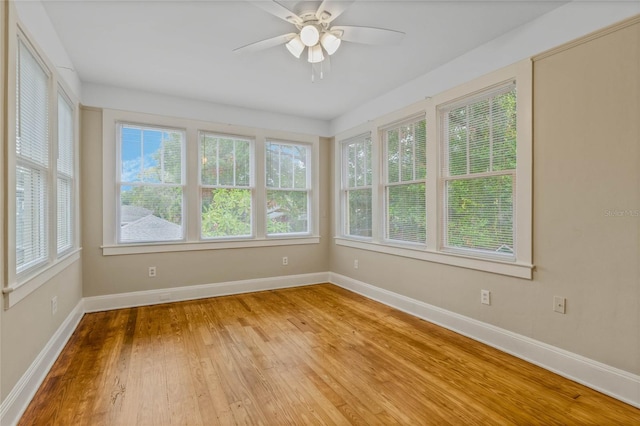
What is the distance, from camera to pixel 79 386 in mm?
2135

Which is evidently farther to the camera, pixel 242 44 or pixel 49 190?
pixel 242 44

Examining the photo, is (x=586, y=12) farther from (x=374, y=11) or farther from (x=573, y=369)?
(x=573, y=369)

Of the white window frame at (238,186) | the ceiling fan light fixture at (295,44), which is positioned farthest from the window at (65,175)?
the ceiling fan light fixture at (295,44)

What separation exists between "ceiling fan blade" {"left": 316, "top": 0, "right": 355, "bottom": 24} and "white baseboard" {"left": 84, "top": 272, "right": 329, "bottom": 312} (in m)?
3.58

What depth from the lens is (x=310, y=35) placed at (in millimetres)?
2107

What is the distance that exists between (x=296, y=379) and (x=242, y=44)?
2.82 m

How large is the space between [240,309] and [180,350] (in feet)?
3.68

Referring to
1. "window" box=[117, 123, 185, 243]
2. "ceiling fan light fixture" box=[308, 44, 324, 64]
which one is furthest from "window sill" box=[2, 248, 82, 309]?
"ceiling fan light fixture" box=[308, 44, 324, 64]

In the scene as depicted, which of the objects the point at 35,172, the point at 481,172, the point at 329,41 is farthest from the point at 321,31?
the point at 35,172

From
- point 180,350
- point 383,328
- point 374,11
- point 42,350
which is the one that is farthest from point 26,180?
point 383,328

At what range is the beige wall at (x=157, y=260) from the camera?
3.66 meters

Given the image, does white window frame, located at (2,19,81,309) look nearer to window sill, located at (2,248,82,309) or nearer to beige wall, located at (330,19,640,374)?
window sill, located at (2,248,82,309)

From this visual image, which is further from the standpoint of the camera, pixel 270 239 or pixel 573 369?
pixel 270 239

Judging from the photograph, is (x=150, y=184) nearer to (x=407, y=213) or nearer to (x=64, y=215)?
(x=64, y=215)
